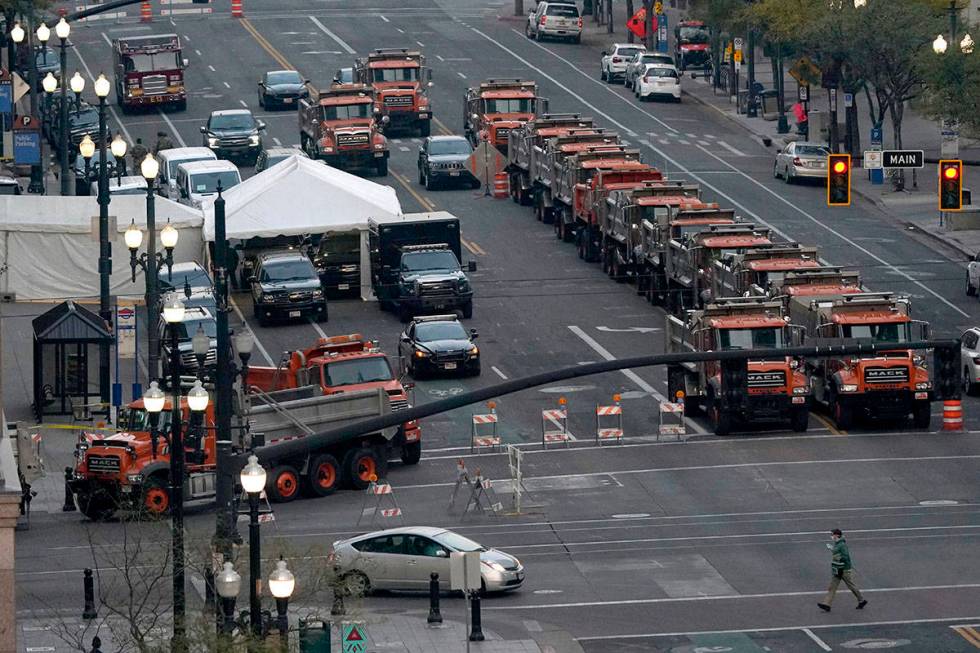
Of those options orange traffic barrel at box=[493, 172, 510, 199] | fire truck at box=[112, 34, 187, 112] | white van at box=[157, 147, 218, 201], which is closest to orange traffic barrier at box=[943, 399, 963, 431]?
orange traffic barrel at box=[493, 172, 510, 199]

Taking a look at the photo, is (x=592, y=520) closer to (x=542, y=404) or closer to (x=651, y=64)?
(x=542, y=404)

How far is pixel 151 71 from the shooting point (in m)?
90.8

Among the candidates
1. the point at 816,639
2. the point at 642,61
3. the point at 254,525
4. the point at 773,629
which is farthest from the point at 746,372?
the point at 642,61

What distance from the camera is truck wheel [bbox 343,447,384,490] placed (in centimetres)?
4638

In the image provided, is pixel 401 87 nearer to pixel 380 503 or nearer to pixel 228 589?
pixel 380 503

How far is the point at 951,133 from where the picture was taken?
67.4 m

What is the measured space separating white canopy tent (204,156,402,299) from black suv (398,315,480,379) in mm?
8221

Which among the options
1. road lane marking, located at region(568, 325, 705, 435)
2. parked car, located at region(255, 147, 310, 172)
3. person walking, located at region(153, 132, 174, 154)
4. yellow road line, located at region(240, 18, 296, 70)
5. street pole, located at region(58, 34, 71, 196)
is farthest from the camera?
yellow road line, located at region(240, 18, 296, 70)

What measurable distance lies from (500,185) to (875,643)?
43.9 metres

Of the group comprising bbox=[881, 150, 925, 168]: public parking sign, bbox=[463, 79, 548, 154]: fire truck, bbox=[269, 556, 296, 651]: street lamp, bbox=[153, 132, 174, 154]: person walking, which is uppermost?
bbox=[463, 79, 548, 154]: fire truck

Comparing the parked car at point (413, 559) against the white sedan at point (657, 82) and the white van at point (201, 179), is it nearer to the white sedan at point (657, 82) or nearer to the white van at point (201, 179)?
the white van at point (201, 179)

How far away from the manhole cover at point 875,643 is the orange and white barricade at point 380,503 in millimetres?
10936

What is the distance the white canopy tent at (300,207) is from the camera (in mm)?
63688

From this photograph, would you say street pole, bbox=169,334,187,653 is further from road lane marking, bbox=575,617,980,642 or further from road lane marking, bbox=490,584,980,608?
road lane marking, bbox=490,584,980,608
